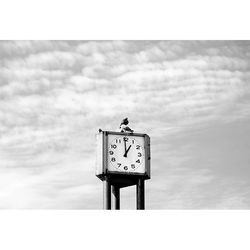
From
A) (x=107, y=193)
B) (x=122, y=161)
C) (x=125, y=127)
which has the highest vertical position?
(x=125, y=127)

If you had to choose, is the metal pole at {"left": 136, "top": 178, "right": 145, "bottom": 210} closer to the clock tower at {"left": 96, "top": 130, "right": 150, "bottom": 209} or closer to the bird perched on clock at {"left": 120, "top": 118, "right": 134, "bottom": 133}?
the clock tower at {"left": 96, "top": 130, "right": 150, "bottom": 209}

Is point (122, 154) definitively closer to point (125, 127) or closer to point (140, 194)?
point (125, 127)

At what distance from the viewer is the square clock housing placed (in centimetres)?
1711

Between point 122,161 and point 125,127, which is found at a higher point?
point 125,127

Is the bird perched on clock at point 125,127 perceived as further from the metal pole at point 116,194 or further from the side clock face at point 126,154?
the metal pole at point 116,194

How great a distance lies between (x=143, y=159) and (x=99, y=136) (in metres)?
1.33

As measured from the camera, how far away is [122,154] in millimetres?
17328

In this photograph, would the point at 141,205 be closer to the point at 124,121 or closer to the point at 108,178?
the point at 108,178

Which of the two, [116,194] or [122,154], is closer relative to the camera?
[122,154]

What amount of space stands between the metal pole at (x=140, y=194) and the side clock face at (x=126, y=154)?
12.9 inches

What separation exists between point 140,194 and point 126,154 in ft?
3.69

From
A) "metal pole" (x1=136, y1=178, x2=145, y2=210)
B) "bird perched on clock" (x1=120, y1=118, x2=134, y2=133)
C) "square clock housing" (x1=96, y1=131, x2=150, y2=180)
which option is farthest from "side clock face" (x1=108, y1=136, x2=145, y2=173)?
"metal pole" (x1=136, y1=178, x2=145, y2=210)

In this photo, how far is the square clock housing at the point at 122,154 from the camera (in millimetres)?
17109

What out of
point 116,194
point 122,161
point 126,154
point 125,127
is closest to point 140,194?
point 116,194
